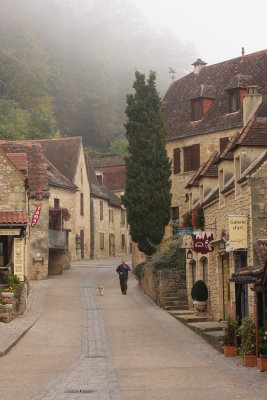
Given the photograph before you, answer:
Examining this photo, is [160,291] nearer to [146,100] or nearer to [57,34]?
[146,100]

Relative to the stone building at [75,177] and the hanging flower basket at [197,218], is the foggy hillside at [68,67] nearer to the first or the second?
the stone building at [75,177]

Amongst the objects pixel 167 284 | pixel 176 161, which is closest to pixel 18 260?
pixel 167 284

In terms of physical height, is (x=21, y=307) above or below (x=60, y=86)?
below

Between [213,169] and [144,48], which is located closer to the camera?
[213,169]

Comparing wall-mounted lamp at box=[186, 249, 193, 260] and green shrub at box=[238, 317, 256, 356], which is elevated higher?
wall-mounted lamp at box=[186, 249, 193, 260]

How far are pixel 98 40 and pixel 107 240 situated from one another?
89288mm

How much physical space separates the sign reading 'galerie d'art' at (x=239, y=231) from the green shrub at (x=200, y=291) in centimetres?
690

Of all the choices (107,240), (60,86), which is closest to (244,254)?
(107,240)

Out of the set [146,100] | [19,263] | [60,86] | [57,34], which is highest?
[57,34]

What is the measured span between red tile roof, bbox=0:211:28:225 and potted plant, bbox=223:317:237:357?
13.6 metres

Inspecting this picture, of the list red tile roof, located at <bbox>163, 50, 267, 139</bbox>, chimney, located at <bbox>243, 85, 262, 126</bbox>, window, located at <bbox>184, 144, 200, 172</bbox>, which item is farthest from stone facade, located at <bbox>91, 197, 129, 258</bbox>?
chimney, located at <bbox>243, 85, 262, 126</bbox>

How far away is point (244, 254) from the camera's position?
21547mm

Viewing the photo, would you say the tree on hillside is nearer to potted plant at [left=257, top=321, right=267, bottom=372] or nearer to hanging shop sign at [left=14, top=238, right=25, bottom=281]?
hanging shop sign at [left=14, top=238, right=25, bottom=281]

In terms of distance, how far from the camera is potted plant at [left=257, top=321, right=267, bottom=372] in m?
15.3
